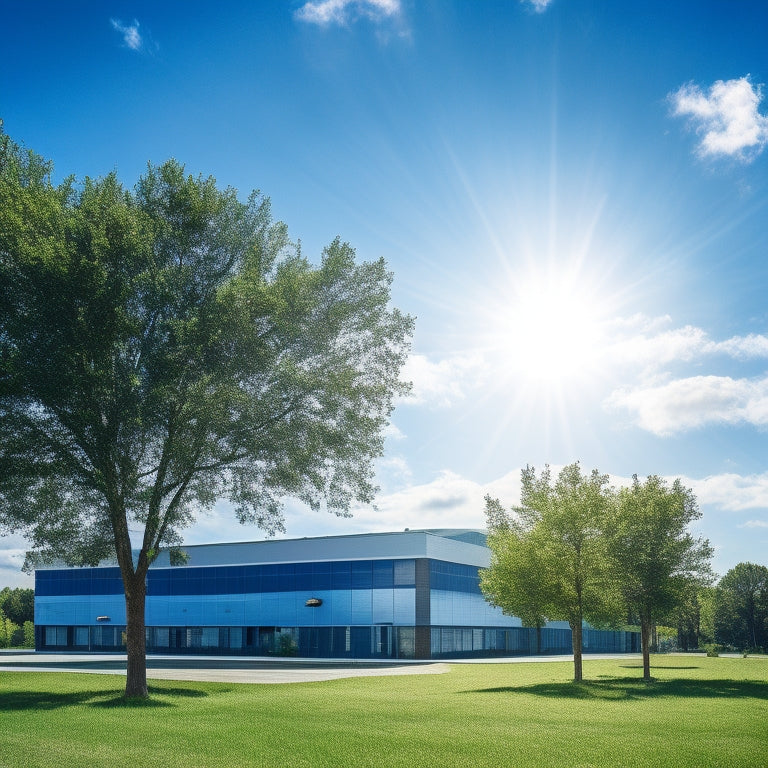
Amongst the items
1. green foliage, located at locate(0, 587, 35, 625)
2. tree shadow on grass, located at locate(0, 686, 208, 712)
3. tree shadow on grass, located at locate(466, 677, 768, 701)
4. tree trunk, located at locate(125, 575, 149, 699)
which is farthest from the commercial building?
green foliage, located at locate(0, 587, 35, 625)

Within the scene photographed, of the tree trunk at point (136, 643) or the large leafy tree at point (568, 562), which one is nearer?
the tree trunk at point (136, 643)

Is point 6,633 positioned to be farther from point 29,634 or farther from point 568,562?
point 568,562

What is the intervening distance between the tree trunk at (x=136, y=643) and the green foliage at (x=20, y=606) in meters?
114

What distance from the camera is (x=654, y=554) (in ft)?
132

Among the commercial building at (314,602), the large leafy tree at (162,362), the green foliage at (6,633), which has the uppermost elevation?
the large leafy tree at (162,362)

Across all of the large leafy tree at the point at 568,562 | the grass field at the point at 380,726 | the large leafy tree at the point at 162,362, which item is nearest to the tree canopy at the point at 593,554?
the large leafy tree at the point at 568,562

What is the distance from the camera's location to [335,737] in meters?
19.6

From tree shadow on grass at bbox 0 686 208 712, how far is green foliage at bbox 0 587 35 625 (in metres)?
111

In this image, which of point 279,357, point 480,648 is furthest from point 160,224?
point 480,648

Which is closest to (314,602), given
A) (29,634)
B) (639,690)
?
(639,690)

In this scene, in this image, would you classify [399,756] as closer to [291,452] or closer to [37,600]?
[291,452]

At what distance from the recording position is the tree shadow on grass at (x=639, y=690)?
105 ft

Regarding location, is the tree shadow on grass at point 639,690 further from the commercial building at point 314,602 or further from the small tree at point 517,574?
the commercial building at point 314,602

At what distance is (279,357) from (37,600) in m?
74.0
